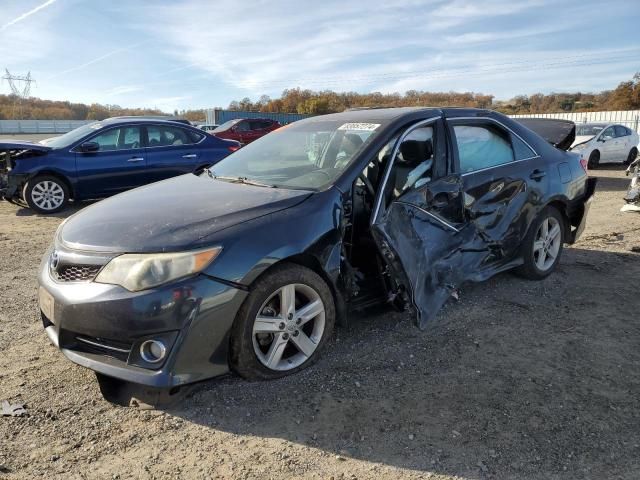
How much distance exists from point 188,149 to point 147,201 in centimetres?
633

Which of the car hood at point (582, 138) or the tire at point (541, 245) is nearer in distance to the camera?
the tire at point (541, 245)

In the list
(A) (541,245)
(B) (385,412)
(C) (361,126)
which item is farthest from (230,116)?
(B) (385,412)

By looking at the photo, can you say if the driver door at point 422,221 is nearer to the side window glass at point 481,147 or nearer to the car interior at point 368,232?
the car interior at point 368,232

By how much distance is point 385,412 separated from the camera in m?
2.78

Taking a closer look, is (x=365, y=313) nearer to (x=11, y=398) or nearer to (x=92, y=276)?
(x=92, y=276)

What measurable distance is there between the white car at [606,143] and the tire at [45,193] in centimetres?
1396

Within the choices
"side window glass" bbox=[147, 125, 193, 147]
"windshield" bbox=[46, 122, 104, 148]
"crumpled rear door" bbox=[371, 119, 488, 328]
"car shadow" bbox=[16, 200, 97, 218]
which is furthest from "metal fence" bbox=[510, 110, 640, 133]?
"crumpled rear door" bbox=[371, 119, 488, 328]

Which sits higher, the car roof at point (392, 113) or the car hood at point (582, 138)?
the car roof at point (392, 113)

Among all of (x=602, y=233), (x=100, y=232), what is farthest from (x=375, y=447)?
(x=602, y=233)

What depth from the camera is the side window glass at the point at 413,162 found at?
367 centimetres

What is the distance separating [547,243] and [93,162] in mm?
7238

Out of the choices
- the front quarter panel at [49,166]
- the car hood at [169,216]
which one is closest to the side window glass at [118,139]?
the front quarter panel at [49,166]

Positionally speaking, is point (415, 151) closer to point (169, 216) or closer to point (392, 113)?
point (392, 113)

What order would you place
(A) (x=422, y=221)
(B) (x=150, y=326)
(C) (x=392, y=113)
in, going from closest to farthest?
(B) (x=150, y=326) < (A) (x=422, y=221) < (C) (x=392, y=113)
